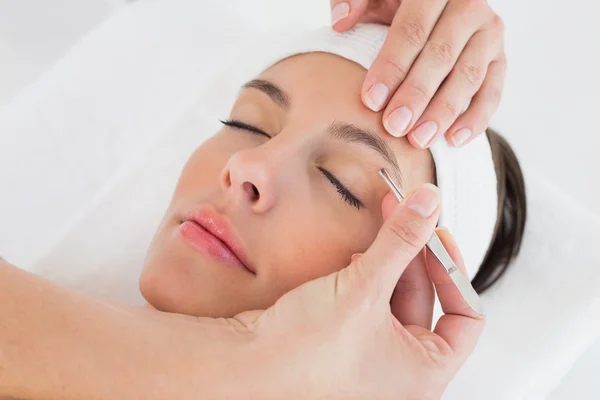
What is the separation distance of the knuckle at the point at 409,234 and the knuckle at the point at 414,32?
0.37 metres

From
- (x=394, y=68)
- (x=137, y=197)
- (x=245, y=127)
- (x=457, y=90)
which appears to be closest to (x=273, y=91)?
(x=245, y=127)

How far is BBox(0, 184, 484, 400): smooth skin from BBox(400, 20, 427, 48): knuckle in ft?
1.05

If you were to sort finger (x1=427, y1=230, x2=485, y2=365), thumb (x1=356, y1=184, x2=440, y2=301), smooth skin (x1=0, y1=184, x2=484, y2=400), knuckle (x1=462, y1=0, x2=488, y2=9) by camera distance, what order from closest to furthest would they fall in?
smooth skin (x1=0, y1=184, x2=484, y2=400), thumb (x1=356, y1=184, x2=440, y2=301), finger (x1=427, y1=230, x2=485, y2=365), knuckle (x1=462, y1=0, x2=488, y2=9)

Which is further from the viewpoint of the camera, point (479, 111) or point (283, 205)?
point (479, 111)

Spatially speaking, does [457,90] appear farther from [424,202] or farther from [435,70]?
[424,202]

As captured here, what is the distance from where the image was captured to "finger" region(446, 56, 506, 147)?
94cm

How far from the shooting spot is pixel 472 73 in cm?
93

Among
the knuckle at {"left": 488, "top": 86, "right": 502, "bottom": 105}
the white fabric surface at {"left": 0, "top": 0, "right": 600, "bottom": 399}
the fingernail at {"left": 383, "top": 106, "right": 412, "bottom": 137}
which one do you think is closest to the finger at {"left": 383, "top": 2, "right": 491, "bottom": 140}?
the fingernail at {"left": 383, "top": 106, "right": 412, "bottom": 137}

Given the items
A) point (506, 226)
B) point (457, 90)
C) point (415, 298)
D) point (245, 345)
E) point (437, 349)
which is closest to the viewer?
point (245, 345)

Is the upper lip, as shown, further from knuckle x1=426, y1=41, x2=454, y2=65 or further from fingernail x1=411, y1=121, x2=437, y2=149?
knuckle x1=426, y1=41, x2=454, y2=65

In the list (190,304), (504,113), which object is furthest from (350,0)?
(504,113)

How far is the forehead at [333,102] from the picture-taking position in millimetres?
854

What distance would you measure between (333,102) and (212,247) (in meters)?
0.29

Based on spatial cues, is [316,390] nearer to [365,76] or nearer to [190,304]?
[190,304]
